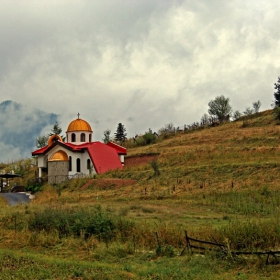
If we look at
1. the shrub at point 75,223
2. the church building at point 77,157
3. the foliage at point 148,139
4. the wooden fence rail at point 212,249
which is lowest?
the wooden fence rail at point 212,249

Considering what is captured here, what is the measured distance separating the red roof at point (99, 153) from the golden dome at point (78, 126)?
2.44m

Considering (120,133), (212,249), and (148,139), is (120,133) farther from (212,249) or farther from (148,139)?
(212,249)

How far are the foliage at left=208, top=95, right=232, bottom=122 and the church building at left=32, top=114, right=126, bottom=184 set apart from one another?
1140 inches

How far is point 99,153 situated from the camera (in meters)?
46.1

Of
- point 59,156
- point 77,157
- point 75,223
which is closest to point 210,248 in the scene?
point 75,223

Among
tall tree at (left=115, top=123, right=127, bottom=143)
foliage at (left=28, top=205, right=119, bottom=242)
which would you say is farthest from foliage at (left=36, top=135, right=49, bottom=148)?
foliage at (left=28, top=205, right=119, bottom=242)

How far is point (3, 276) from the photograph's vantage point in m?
11.1

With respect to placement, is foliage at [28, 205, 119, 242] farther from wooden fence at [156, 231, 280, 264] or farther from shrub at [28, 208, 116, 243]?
wooden fence at [156, 231, 280, 264]

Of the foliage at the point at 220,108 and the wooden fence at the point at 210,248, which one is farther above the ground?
the foliage at the point at 220,108

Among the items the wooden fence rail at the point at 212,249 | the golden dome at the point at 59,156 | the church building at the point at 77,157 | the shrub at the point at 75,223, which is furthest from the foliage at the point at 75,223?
the golden dome at the point at 59,156

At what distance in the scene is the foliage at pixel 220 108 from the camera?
72.9 meters

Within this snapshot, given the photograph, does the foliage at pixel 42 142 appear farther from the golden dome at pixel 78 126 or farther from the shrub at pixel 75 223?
the shrub at pixel 75 223

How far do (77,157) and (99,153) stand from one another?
7.68 feet

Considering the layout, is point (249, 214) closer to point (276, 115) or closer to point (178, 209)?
point (178, 209)
